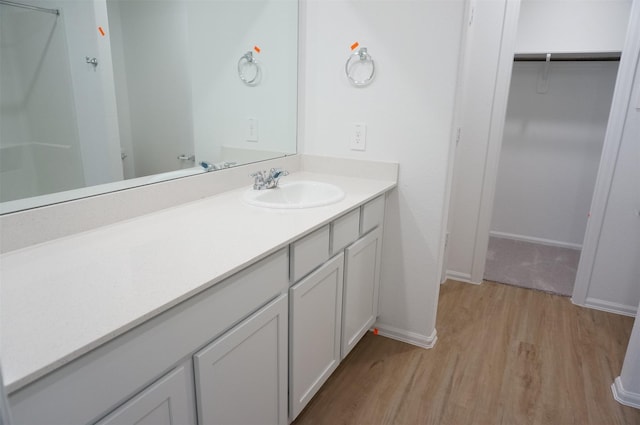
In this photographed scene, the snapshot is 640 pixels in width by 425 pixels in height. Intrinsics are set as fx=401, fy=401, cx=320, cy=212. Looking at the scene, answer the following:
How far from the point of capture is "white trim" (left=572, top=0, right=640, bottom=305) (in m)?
2.27

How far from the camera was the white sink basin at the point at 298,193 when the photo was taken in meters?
1.76

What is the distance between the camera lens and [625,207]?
2453 millimetres

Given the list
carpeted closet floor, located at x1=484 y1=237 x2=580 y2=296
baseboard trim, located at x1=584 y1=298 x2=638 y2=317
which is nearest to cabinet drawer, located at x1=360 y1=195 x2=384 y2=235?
carpeted closet floor, located at x1=484 y1=237 x2=580 y2=296

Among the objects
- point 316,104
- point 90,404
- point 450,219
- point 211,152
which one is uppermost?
point 316,104

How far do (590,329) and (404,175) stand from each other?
59.4 inches

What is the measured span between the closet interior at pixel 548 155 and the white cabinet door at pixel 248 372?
2230 millimetres

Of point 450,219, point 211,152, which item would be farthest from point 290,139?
point 450,219

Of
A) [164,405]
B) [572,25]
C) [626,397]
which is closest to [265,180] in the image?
[164,405]

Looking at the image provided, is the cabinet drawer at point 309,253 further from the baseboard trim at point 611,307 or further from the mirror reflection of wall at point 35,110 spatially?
the baseboard trim at point 611,307

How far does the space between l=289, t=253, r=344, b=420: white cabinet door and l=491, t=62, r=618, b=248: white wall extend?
2.73 m

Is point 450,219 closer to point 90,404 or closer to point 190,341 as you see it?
point 190,341

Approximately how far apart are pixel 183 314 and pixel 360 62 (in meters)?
1.62

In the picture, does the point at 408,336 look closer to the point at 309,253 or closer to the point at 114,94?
the point at 309,253

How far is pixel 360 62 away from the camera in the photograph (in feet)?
6.77
